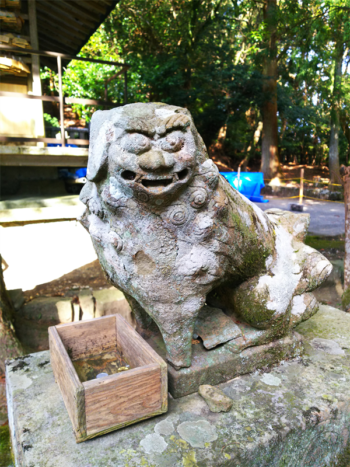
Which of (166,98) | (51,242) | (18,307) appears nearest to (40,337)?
(18,307)

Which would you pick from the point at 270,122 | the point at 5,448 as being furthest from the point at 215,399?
the point at 270,122

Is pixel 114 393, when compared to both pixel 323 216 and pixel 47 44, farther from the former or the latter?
pixel 323 216

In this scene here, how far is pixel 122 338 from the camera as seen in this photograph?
6.21 ft

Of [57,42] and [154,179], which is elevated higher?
[57,42]

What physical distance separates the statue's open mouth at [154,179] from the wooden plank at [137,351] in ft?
2.39

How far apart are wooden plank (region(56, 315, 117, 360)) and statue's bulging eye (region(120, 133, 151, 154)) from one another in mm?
1006

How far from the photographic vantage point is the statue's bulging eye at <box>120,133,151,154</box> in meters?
1.32

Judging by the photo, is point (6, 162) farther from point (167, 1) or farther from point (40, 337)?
point (167, 1)

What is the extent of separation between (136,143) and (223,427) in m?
1.23

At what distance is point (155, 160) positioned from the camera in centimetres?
130

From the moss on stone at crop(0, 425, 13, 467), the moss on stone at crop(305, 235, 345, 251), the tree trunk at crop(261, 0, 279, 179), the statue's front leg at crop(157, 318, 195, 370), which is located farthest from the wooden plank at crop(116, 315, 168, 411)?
the tree trunk at crop(261, 0, 279, 179)

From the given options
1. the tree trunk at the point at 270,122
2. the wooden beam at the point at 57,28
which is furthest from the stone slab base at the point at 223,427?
the tree trunk at the point at 270,122

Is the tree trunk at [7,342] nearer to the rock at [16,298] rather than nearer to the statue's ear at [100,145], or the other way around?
the rock at [16,298]

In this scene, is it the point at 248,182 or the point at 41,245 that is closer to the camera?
the point at 41,245
